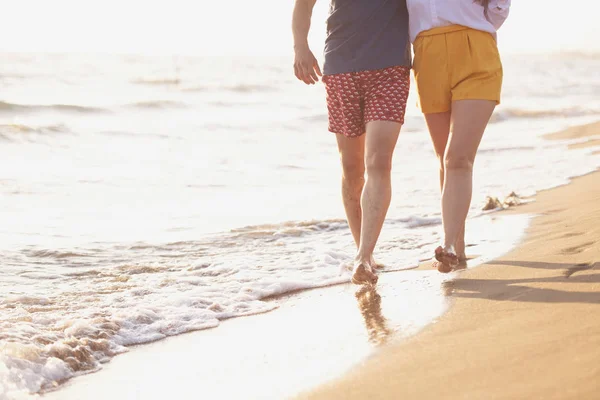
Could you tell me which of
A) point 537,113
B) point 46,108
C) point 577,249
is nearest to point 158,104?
point 46,108

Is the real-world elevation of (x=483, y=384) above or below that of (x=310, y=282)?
above

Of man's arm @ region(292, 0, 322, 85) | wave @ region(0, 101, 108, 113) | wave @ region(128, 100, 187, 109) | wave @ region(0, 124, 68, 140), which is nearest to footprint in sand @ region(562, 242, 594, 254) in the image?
man's arm @ region(292, 0, 322, 85)

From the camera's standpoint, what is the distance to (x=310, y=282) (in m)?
4.20

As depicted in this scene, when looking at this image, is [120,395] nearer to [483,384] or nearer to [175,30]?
[483,384]

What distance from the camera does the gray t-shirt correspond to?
3.67 m

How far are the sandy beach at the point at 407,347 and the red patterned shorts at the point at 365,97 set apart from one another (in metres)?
0.83

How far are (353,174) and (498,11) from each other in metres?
1.07

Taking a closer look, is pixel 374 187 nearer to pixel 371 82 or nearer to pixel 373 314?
pixel 371 82

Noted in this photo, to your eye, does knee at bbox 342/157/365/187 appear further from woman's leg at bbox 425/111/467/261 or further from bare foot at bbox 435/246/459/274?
bare foot at bbox 435/246/459/274

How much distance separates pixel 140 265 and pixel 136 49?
46710 mm

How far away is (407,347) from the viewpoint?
2.73 meters

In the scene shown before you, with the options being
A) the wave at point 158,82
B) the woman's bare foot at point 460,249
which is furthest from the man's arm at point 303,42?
the wave at point 158,82

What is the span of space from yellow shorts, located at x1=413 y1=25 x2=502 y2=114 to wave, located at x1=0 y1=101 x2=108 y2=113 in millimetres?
15219

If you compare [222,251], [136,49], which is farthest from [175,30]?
[222,251]
